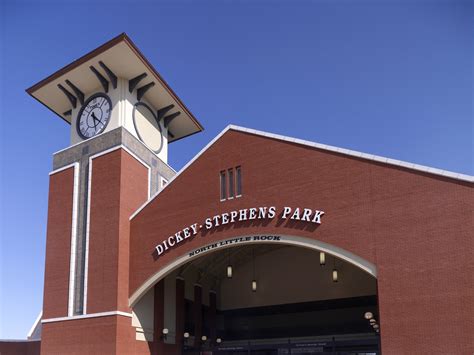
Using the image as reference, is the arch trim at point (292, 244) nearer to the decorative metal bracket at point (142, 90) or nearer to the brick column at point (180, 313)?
the brick column at point (180, 313)

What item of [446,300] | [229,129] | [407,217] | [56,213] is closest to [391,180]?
[407,217]

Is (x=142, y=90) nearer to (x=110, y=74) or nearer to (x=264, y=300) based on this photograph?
(x=110, y=74)

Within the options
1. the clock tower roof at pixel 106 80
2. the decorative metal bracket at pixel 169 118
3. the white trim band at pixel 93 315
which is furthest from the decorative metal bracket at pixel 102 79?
the white trim band at pixel 93 315

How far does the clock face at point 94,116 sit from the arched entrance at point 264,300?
294 inches

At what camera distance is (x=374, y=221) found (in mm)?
16500

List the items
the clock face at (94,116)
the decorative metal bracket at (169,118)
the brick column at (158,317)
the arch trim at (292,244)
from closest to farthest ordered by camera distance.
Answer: the arch trim at (292,244)
the brick column at (158,317)
the clock face at (94,116)
the decorative metal bracket at (169,118)

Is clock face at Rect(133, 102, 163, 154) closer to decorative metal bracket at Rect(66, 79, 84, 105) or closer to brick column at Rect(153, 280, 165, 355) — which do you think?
decorative metal bracket at Rect(66, 79, 84, 105)

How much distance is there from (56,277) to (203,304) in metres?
7.57

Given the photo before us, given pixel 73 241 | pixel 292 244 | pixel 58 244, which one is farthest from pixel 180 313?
pixel 292 244

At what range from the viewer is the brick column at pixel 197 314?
25.1m

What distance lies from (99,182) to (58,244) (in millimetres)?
3256

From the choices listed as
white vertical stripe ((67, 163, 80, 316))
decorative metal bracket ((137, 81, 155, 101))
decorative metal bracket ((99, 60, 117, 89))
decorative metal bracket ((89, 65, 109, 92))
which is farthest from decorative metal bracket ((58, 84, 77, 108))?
white vertical stripe ((67, 163, 80, 316))

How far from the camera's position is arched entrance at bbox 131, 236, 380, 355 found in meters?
24.1

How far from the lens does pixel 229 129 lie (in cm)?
2097
